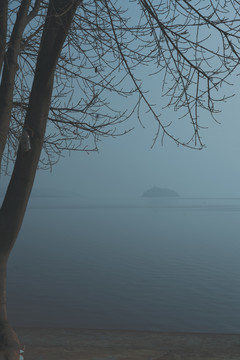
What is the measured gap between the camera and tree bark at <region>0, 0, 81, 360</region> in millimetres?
5508

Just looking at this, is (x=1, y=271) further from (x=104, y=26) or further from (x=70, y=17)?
(x=104, y=26)

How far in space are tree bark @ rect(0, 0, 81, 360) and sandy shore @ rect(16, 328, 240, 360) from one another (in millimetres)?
1268

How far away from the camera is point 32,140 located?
5.69 meters

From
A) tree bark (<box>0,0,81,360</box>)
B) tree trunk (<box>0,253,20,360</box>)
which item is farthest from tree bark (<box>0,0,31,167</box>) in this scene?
tree trunk (<box>0,253,20,360</box>)

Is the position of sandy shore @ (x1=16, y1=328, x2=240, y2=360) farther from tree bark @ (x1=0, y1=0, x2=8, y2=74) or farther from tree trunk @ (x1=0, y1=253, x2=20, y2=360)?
tree bark @ (x1=0, y1=0, x2=8, y2=74)

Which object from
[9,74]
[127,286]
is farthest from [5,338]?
[127,286]

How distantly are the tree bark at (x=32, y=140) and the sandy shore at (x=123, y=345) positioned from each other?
1268mm

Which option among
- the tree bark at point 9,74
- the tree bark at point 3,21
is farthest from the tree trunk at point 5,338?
the tree bark at point 3,21

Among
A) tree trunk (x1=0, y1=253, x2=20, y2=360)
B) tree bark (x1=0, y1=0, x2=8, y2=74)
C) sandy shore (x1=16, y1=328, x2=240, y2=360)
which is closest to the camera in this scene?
tree trunk (x1=0, y1=253, x2=20, y2=360)

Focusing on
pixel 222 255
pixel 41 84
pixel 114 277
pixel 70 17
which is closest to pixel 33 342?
pixel 41 84

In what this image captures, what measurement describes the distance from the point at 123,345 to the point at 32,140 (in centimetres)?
384

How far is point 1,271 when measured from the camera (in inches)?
220

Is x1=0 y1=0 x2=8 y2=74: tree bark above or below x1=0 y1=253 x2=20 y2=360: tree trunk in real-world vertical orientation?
above

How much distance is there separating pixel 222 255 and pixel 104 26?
21720 millimetres
